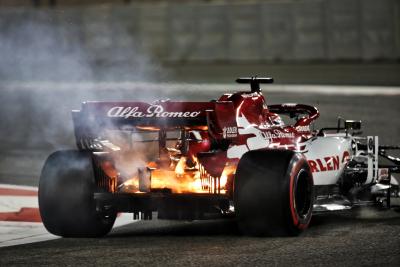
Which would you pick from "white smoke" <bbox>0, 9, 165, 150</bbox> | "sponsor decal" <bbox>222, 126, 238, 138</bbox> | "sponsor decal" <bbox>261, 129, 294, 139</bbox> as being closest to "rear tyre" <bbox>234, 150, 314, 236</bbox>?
"sponsor decal" <bbox>222, 126, 238, 138</bbox>

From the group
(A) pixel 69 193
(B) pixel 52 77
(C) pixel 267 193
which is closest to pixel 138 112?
(A) pixel 69 193

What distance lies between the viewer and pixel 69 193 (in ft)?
29.8

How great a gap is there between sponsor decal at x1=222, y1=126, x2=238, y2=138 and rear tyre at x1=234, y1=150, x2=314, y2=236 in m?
0.22

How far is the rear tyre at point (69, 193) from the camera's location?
29.8 feet

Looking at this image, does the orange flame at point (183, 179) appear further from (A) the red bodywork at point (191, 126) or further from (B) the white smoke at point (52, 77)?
(B) the white smoke at point (52, 77)

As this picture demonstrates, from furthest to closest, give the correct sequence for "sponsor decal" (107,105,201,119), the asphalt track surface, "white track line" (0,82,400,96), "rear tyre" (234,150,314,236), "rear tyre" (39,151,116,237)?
"white track line" (0,82,400,96), "rear tyre" (39,151,116,237), "sponsor decal" (107,105,201,119), "rear tyre" (234,150,314,236), the asphalt track surface

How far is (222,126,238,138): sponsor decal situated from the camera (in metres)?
8.82

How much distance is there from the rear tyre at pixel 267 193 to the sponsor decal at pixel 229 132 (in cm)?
22

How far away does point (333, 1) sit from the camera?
3152 centimetres

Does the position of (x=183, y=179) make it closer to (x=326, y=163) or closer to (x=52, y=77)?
(x=326, y=163)

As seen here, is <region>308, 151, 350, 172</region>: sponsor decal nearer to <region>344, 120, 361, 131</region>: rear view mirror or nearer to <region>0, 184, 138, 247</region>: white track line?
<region>344, 120, 361, 131</region>: rear view mirror

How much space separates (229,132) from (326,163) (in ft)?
4.31

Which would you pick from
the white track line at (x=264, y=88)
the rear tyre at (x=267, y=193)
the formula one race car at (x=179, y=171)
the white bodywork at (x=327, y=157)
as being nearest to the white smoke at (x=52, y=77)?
the white track line at (x=264, y=88)

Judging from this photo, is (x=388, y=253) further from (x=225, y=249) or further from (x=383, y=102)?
(x=383, y=102)
